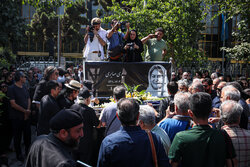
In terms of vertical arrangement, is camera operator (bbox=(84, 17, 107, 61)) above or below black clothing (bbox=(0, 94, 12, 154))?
above

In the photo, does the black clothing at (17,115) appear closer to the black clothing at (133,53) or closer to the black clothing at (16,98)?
the black clothing at (16,98)

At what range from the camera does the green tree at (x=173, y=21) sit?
14.5 m

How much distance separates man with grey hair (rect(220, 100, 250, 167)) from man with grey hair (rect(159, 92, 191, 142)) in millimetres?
480

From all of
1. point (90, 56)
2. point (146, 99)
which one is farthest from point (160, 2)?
point (146, 99)

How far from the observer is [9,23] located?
1493 cm

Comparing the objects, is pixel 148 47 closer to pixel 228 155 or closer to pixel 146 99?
pixel 146 99

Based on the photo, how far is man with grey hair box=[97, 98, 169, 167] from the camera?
275cm

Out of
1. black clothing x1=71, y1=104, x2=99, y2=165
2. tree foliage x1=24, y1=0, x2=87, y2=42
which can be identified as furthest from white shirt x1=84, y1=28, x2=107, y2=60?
tree foliage x1=24, y1=0, x2=87, y2=42

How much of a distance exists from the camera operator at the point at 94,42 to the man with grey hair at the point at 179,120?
4.94m

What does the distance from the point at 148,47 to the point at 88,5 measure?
39.9 meters

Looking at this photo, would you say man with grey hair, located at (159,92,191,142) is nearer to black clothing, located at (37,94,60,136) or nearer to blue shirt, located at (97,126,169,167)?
blue shirt, located at (97,126,169,167)

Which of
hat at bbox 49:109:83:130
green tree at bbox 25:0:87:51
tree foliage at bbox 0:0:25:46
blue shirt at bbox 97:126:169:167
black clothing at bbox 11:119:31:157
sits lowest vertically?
black clothing at bbox 11:119:31:157

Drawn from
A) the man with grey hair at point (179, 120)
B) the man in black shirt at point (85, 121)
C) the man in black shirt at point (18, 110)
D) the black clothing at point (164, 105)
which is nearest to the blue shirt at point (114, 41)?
the man in black shirt at point (18, 110)

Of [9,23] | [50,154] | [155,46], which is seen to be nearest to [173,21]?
→ [155,46]
